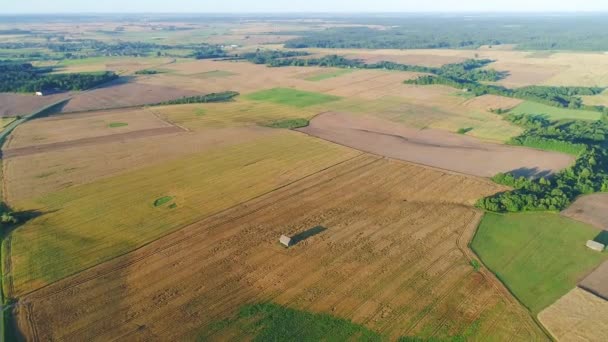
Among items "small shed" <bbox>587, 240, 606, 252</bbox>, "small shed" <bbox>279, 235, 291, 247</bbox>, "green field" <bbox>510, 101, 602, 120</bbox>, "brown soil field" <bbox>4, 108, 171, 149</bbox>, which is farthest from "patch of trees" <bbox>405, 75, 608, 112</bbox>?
"small shed" <bbox>279, 235, 291, 247</bbox>

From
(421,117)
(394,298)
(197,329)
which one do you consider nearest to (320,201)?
(394,298)

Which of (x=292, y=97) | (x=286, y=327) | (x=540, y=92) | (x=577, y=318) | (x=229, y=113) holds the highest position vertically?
(x=540, y=92)

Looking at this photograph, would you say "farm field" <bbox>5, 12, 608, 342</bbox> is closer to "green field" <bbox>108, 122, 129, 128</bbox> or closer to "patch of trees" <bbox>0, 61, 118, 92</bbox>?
"green field" <bbox>108, 122, 129, 128</bbox>

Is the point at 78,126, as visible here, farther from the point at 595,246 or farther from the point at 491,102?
the point at 491,102

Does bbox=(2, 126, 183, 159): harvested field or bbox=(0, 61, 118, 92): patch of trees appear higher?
bbox=(0, 61, 118, 92): patch of trees

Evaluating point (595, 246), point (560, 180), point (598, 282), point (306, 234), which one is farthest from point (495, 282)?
point (560, 180)
